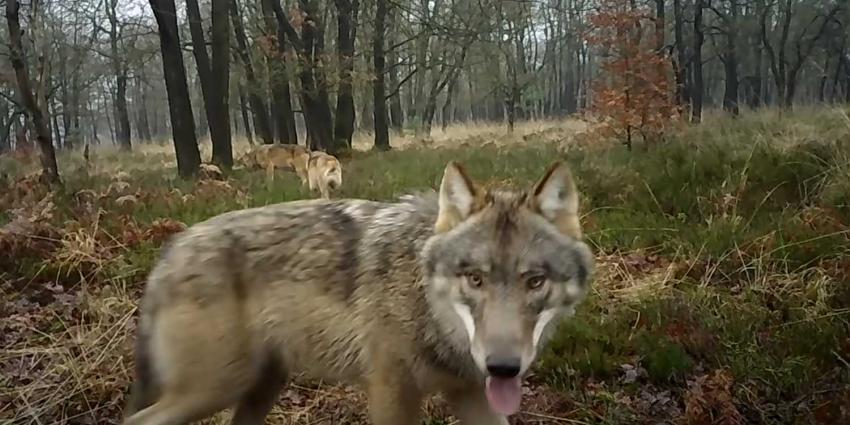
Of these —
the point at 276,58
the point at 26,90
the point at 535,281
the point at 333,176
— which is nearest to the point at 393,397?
the point at 535,281

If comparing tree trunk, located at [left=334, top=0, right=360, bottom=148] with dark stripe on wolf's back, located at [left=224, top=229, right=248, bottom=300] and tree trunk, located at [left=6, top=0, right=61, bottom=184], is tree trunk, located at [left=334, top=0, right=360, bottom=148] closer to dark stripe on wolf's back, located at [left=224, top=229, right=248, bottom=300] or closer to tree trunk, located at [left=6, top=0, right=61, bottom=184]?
tree trunk, located at [left=6, top=0, right=61, bottom=184]

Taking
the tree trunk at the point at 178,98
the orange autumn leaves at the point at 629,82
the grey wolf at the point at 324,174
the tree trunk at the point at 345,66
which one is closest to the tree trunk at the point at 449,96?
the tree trunk at the point at 345,66

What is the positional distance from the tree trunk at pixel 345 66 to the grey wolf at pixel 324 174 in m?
8.34

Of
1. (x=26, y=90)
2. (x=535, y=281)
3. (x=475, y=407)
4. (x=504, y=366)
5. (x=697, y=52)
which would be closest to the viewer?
(x=504, y=366)

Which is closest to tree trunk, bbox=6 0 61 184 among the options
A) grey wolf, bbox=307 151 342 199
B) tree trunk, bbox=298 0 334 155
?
grey wolf, bbox=307 151 342 199

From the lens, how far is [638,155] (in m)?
11.5

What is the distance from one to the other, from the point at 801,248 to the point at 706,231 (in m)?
0.92

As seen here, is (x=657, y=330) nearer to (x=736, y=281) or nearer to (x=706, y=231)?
(x=736, y=281)

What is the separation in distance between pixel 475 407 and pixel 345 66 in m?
19.9

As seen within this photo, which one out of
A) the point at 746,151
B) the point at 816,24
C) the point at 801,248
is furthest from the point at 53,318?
the point at 816,24

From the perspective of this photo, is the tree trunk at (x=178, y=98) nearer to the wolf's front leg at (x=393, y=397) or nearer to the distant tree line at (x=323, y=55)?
the distant tree line at (x=323, y=55)

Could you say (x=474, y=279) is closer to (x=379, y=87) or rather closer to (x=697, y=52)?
(x=379, y=87)

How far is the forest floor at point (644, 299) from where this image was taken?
499 cm

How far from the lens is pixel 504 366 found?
9.95 ft
